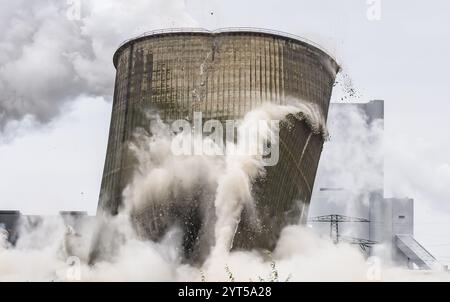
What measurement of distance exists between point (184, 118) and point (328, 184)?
143ft

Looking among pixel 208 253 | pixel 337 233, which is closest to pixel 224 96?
pixel 208 253

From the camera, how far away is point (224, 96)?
141ft

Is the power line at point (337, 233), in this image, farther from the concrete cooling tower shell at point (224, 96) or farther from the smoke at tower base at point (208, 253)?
the concrete cooling tower shell at point (224, 96)

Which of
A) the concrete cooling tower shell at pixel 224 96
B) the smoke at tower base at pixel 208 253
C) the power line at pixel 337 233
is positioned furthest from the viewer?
the power line at pixel 337 233

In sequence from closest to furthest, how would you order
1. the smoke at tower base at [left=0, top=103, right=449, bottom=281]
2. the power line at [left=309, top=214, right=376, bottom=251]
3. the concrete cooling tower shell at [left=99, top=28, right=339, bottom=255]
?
the smoke at tower base at [left=0, top=103, right=449, bottom=281]
the concrete cooling tower shell at [left=99, top=28, right=339, bottom=255]
the power line at [left=309, top=214, right=376, bottom=251]

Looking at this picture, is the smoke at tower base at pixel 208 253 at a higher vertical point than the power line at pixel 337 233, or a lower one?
lower

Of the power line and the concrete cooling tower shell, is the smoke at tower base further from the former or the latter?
the power line

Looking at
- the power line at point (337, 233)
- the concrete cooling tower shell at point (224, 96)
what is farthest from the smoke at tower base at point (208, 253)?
the power line at point (337, 233)

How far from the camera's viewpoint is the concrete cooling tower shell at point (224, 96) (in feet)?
138

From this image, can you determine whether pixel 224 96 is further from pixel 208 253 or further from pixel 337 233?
pixel 337 233

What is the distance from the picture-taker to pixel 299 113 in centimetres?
4378

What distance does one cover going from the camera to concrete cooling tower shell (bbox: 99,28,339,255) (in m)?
42.2

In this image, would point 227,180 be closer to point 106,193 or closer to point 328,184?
point 106,193

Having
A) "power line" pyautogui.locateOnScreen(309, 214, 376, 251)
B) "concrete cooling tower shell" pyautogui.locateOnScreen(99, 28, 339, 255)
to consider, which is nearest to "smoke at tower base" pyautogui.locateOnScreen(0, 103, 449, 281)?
"concrete cooling tower shell" pyautogui.locateOnScreen(99, 28, 339, 255)
